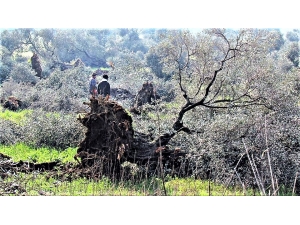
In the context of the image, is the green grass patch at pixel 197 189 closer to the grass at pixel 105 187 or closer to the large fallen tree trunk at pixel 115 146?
the grass at pixel 105 187

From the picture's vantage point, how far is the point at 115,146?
9.30 metres

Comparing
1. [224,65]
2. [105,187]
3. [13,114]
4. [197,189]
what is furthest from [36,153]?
[13,114]

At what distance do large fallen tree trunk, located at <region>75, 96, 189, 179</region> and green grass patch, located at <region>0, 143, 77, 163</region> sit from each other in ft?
4.07

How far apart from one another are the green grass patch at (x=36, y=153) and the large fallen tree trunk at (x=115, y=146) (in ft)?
4.07

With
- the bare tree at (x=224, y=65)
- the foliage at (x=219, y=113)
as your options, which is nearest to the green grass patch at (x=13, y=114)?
the foliage at (x=219, y=113)

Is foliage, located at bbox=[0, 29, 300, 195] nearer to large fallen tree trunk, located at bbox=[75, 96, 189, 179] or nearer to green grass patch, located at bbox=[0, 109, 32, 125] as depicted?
green grass patch, located at bbox=[0, 109, 32, 125]

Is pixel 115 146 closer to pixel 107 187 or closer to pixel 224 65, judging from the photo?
pixel 107 187

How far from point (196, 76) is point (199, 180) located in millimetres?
5419

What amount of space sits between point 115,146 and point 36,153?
2849mm

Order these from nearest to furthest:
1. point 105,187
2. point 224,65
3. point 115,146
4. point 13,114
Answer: point 105,187 → point 115,146 → point 224,65 → point 13,114

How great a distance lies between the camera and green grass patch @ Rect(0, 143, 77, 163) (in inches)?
417
